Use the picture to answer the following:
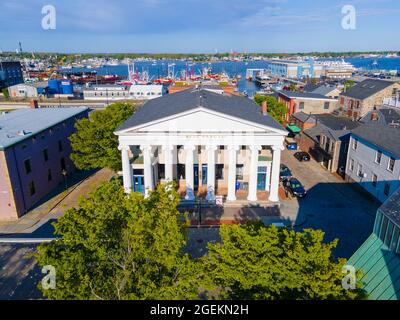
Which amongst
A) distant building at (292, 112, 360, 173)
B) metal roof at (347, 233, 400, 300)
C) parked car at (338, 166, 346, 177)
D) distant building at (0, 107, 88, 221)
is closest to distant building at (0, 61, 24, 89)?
distant building at (0, 107, 88, 221)

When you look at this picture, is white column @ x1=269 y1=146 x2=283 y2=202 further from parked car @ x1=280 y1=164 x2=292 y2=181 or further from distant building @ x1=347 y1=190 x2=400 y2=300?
distant building @ x1=347 y1=190 x2=400 y2=300

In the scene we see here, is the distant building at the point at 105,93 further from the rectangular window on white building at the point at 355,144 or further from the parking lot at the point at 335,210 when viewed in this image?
the rectangular window on white building at the point at 355,144

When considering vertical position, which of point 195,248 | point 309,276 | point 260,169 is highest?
point 309,276

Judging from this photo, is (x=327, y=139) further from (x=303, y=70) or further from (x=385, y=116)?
(x=303, y=70)
